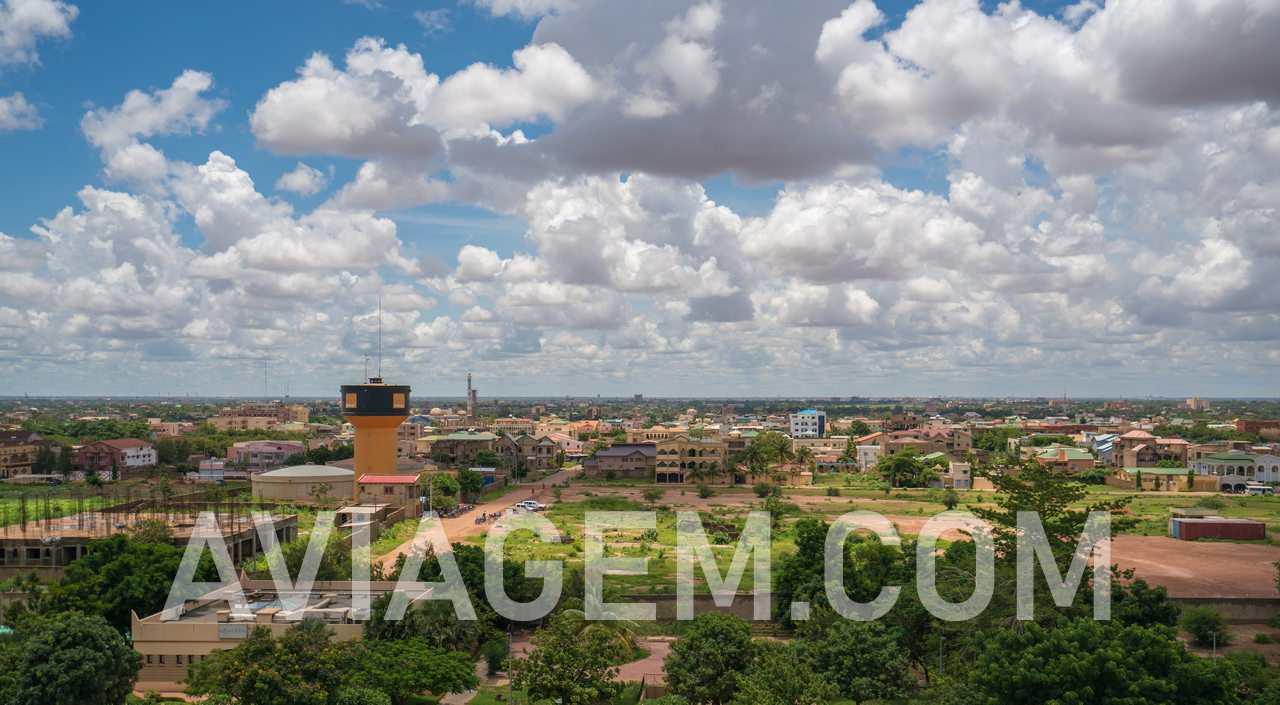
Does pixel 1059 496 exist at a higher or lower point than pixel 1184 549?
higher

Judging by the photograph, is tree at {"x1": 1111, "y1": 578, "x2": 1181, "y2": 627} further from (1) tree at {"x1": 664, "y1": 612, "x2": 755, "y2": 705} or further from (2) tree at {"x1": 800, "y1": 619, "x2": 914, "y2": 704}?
(1) tree at {"x1": 664, "y1": 612, "x2": 755, "y2": 705}

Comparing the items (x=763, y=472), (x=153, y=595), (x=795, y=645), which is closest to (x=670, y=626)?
(x=795, y=645)

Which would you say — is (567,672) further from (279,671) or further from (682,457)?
(682,457)

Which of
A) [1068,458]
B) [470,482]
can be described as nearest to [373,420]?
[470,482]

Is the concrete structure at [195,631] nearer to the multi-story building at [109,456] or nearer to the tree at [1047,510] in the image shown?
the tree at [1047,510]

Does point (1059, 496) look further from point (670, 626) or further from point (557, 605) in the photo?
point (557, 605)
